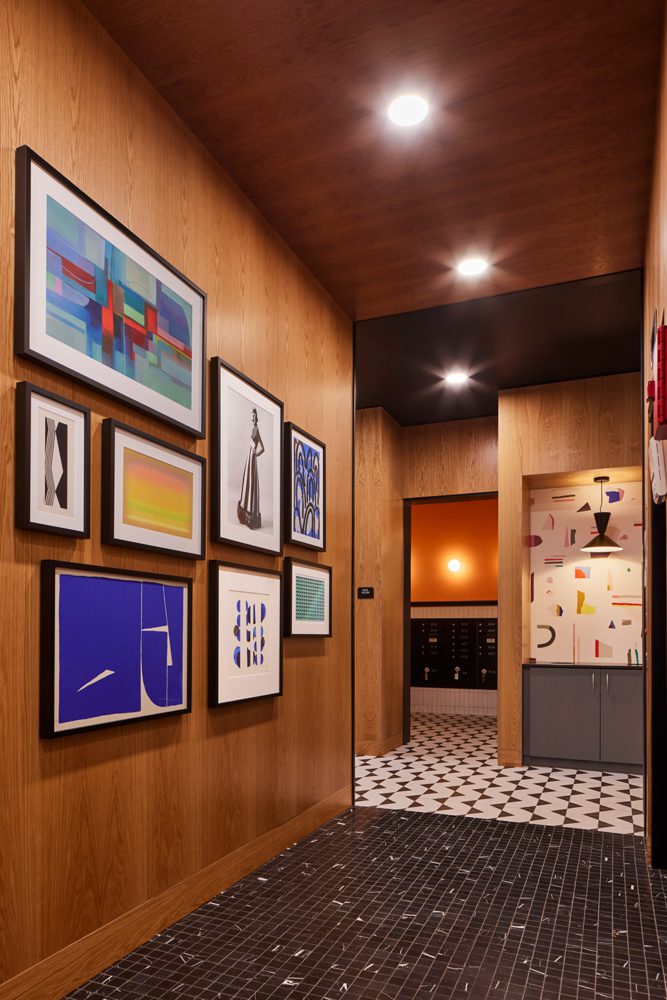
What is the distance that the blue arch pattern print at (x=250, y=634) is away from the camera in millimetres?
3311

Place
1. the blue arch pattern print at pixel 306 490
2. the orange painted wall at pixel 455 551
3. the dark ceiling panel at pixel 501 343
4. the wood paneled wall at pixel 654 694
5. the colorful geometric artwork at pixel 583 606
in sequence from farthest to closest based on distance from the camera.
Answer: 1. the orange painted wall at pixel 455 551
2. the colorful geometric artwork at pixel 583 606
3. the dark ceiling panel at pixel 501 343
4. the blue arch pattern print at pixel 306 490
5. the wood paneled wall at pixel 654 694

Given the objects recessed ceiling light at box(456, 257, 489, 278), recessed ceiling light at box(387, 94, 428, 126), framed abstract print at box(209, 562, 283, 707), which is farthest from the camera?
recessed ceiling light at box(456, 257, 489, 278)

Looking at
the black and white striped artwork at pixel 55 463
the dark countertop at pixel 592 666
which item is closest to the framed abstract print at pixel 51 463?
the black and white striped artwork at pixel 55 463

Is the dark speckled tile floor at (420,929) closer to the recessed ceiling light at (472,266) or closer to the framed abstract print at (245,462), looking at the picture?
the framed abstract print at (245,462)

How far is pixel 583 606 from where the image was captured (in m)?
6.67

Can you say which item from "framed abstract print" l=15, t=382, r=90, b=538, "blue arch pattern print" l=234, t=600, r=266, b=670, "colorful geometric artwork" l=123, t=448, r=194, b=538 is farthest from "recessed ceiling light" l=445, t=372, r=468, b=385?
"framed abstract print" l=15, t=382, r=90, b=538

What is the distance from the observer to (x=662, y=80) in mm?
2627

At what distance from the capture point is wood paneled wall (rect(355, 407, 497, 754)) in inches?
265

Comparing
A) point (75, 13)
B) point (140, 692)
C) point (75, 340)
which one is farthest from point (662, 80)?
point (140, 692)

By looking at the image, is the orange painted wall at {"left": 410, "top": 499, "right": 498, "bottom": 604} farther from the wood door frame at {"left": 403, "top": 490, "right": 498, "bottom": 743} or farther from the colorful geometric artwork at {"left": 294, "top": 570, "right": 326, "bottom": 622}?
the colorful geometric artwork at {"left": 294, "top": 570, "right": 326, "bottom": 622}

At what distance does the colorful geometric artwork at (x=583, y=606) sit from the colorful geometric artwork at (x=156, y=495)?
465cm

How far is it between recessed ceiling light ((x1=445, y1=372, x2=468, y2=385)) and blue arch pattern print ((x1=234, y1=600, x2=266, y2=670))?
3.26 m

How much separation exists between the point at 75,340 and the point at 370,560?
4.75 m

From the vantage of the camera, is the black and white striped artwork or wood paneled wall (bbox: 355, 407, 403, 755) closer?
the black and white striped artwork
